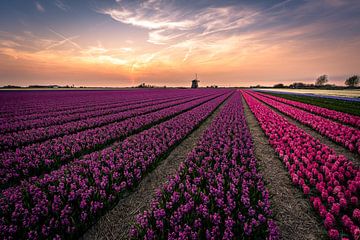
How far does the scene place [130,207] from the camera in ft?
14.4

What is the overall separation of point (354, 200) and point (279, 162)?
11.0 ft

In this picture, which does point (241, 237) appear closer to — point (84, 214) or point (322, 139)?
point (84, 214)

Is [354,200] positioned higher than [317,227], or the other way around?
[354,200]

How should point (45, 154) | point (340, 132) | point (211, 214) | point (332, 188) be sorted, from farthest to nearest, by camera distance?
point (340, 132), point (45, 154), point (332, 188), point (211, 214)

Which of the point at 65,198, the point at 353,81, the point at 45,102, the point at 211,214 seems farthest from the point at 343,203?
the point at 353,81

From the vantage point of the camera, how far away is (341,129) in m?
9.33

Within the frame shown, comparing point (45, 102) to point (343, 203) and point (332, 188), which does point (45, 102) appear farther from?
point (343, 203)

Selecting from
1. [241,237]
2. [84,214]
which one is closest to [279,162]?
[241,237]

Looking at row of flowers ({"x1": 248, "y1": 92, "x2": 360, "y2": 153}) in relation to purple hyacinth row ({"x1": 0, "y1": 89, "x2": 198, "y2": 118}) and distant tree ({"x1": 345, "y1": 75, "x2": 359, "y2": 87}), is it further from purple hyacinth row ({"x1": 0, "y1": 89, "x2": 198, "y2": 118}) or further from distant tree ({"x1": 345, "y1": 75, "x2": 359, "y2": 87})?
distant tree ({"x1": 345, "y1": 75, "x2": 359, "y2": 87})

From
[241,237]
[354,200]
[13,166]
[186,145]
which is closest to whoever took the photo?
[241,237]

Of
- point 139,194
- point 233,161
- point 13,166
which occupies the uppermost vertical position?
point 233,161

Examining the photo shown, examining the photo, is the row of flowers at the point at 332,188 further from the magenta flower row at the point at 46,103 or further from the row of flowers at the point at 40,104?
the row of flowers at the point at 40,104

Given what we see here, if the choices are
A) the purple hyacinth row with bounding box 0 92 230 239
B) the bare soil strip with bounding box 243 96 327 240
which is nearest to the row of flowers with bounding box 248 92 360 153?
the bare soil strip with bounding box 243 96 327 240

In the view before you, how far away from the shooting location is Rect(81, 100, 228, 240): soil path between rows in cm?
357
